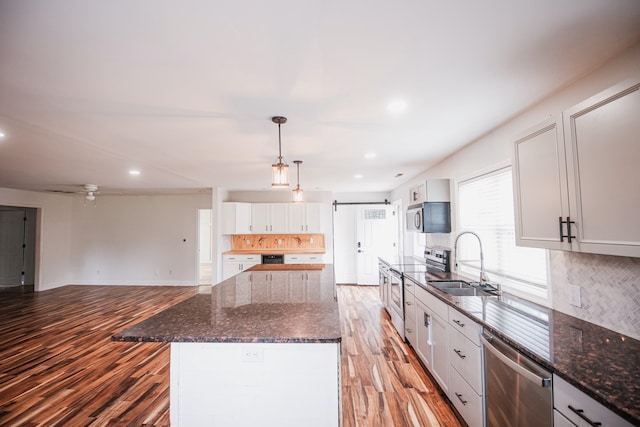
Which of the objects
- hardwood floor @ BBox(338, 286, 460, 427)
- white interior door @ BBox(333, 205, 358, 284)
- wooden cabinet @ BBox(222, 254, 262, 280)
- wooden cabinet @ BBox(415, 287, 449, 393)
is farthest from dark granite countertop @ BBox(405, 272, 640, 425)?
white interior door @ BBox(333, 205, 358, 284)

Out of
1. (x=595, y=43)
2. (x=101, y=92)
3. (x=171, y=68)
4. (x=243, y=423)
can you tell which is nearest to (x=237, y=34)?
(x=171, y=68)

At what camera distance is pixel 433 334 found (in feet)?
8.57

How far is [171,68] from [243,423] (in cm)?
199

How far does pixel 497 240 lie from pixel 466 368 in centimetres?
140

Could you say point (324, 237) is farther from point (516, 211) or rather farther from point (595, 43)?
point (595, 43)

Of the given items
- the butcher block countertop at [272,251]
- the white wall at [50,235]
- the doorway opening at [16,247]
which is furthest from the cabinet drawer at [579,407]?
the doorway opening at [16,247]

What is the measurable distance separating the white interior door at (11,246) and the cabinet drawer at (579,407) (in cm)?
1125

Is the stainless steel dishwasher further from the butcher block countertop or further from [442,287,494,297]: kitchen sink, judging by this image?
the butcher block countertop

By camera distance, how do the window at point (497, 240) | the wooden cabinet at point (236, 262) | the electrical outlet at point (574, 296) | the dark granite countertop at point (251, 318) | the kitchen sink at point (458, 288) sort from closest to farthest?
the dark granite countertop at point (251, 318)
the electrical outlet at point (574, 296)
the window at point (497, 240)
the kitchen sink at point (458, 288)
the wooden cabinet at point (236, 262)

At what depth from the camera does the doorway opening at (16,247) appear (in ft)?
25.2

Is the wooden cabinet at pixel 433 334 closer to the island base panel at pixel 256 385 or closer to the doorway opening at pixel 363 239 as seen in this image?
the island base panel at pixel 256 385

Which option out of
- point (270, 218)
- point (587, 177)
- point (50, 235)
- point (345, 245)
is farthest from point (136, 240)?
point (587, 177)

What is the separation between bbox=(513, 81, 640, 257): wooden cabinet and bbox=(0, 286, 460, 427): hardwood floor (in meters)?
1.65

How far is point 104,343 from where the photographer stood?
12.0 feet
